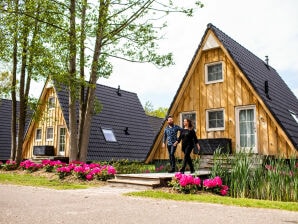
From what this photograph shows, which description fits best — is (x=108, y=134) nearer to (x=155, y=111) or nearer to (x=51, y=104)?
(x=51, y=104)

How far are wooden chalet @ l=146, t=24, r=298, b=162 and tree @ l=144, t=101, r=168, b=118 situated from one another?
1767 inches

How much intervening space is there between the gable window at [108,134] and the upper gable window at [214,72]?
9.08m

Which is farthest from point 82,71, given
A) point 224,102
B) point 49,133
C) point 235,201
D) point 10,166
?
point 235,201

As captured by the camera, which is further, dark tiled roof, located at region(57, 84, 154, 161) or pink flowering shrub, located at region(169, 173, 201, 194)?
dark tiled roof, located at region(57, 84, 154, 161)

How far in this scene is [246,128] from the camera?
1377cm

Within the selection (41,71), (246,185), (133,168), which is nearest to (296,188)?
(246,185)

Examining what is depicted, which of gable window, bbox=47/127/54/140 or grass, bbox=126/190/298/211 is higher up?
gable window, bbox=47/127/54/140

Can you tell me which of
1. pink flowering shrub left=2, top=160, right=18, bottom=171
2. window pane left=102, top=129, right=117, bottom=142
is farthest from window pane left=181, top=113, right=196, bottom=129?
pink flowering shrub left=2, top=160, right=18, bottom=171

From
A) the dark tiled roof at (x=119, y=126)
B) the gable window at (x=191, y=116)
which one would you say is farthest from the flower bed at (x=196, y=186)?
the dark tiled roof at (x=119, y=126)

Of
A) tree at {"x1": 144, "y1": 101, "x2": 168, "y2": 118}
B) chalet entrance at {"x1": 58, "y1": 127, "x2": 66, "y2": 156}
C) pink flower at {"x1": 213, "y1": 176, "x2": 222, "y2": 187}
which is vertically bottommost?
pink flower at {"x1": 213, "y1": 176, "x2": 222, "y2": 187}

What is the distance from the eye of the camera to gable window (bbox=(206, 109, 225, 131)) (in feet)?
47.7

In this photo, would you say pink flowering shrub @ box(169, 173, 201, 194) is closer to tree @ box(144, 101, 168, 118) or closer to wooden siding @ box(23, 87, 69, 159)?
wooden siding @ box(23, 87, 69, 159)

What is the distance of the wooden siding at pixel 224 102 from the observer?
12.8 metres

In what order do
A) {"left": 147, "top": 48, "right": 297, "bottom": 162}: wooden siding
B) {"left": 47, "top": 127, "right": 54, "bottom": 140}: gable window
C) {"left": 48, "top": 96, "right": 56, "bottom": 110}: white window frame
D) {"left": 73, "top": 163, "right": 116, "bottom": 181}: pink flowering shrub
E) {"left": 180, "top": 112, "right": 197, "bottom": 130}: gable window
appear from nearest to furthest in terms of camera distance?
{"left": 73, "top": 163, "right": 116, "bottom": 181}: pink flowering shrub
{"left": 147, "top": 48, "right": 297, "bottom": 162}: wooden siding
{"left": 180, "top": 112, "right": 197, "bottom": 130}: gable window
{"left": 48, "top": 96, "right": 56, "bottom": 110}: white window frame
{"left": 47, "top": 127, "right": 54, "bottom": 140}: gable window
